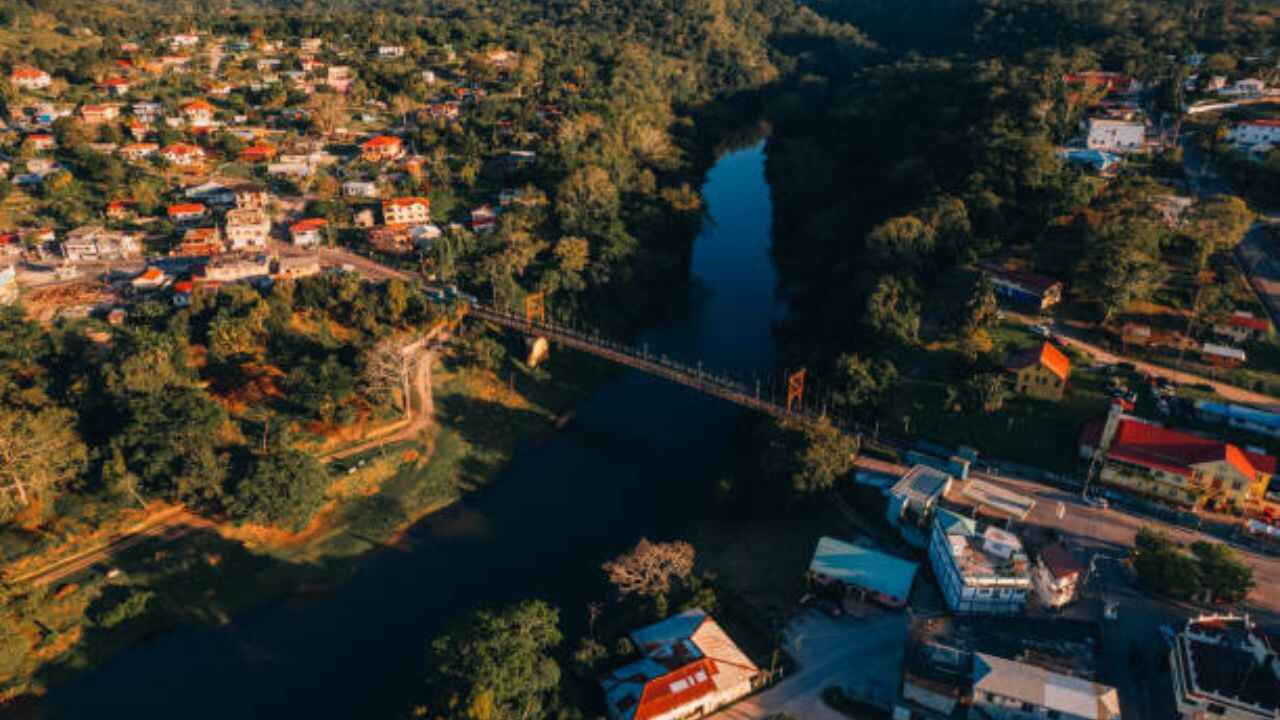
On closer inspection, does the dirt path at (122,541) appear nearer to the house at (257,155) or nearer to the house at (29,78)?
the house at (257,155)

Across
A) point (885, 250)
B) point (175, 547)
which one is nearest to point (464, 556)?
point (175, 547)

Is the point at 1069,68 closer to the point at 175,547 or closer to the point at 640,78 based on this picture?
the point at 640,78

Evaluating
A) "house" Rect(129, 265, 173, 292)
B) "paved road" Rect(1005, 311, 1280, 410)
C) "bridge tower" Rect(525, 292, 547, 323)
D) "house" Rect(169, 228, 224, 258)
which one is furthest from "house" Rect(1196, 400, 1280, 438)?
"house" Rect(169, 228, 224, 258)

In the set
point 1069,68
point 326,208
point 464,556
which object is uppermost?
point 1069,68

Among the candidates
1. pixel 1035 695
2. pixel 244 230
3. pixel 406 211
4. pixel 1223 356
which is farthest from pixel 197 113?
pixel 1223 356

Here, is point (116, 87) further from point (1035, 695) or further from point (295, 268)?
point (1035, 695)

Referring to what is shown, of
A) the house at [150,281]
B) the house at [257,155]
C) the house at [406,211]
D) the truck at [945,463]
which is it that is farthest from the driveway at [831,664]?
the house at [257,155]

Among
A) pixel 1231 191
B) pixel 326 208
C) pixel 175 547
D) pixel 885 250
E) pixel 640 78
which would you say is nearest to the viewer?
pixel 175 547
